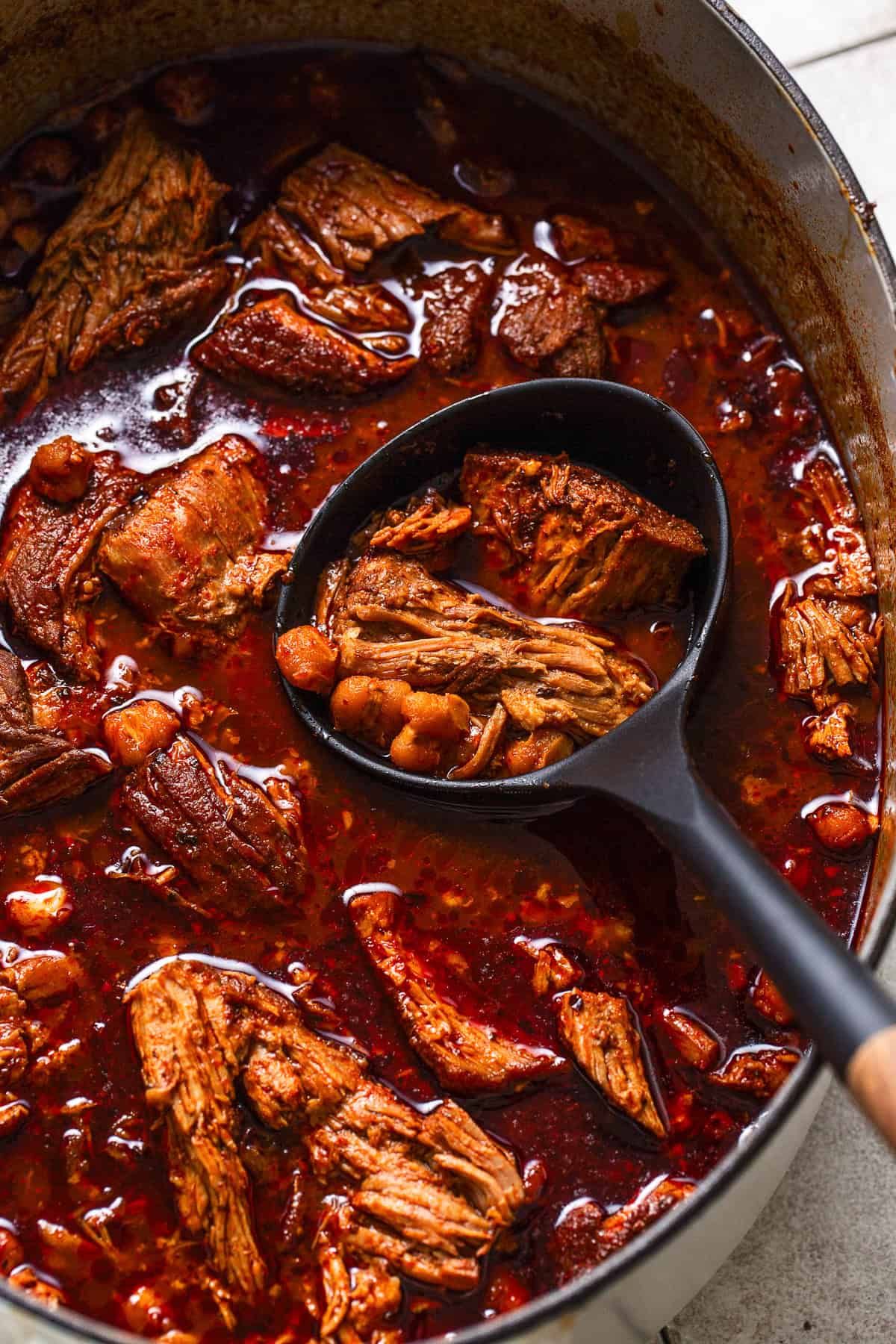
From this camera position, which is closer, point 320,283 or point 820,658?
point 820,658

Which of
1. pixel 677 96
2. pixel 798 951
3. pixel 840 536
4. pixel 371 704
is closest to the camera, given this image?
pixel 798 951

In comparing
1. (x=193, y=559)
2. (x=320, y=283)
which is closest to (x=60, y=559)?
(x=193, y=559)

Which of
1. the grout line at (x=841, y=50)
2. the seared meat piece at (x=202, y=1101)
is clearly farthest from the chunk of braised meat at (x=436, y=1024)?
the grout line at (x=841, y=50)

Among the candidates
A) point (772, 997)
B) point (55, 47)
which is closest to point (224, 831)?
point (772, 997)

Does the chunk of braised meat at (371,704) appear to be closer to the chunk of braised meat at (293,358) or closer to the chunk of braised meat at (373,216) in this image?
the chunk of braised meat at (293,358)

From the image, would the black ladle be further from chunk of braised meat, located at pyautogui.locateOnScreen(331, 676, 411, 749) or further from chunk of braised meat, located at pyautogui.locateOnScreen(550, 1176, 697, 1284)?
chunk of braised meat, located at pyautogui.locateOnScreen(550, 1176, 697, 1284)

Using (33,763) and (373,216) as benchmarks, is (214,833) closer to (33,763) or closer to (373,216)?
(33,763)
